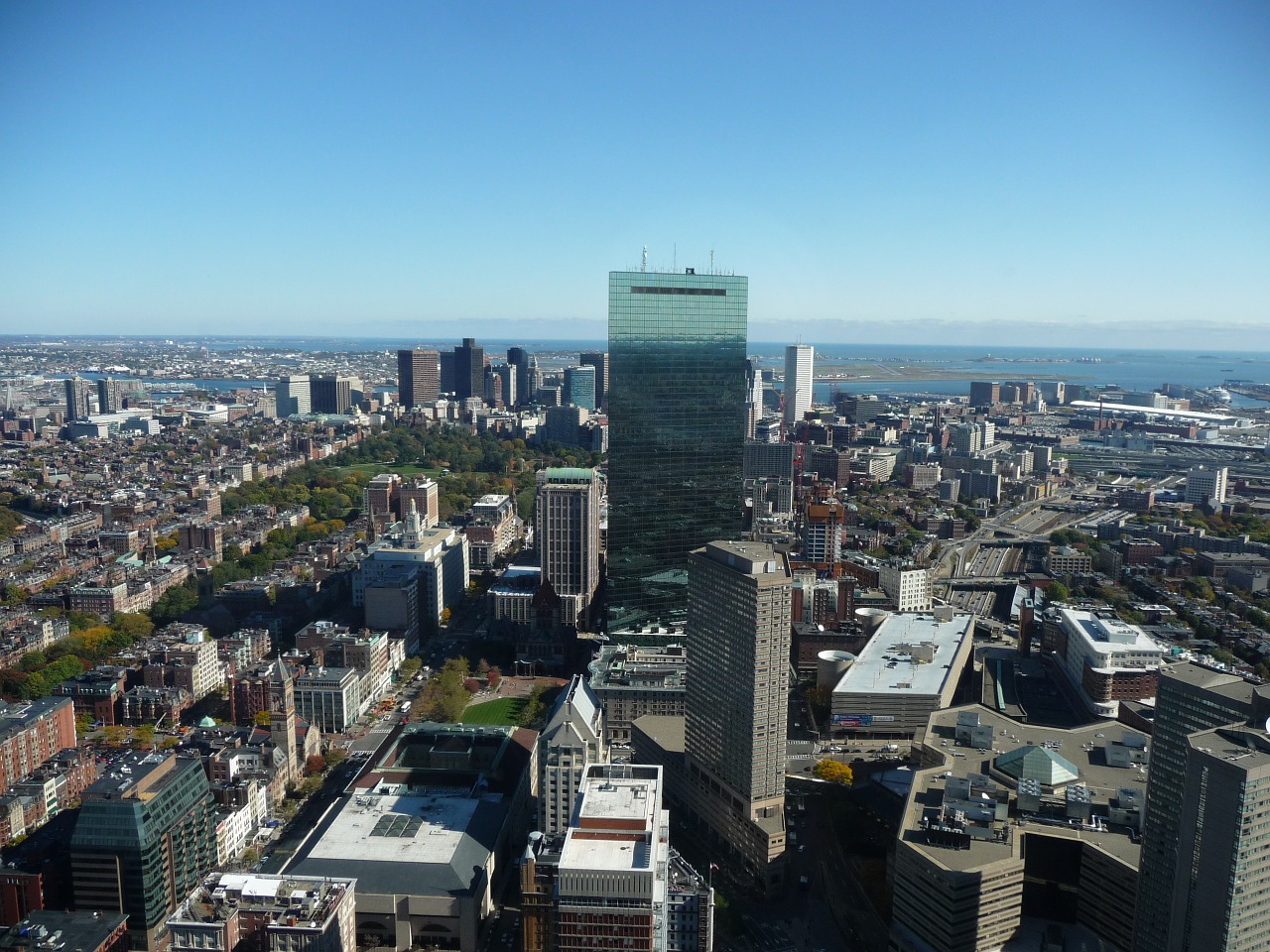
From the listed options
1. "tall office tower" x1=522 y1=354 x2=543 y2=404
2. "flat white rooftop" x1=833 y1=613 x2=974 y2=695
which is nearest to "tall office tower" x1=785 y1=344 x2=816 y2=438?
"tall office tower" x1=522 y1=354 x2=543 y2=404

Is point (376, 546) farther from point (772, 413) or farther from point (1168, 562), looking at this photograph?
point (772, 413)

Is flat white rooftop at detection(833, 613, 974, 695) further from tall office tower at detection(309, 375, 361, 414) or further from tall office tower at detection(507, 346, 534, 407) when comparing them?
tall office tower at detection(507, 346, 534, 407)

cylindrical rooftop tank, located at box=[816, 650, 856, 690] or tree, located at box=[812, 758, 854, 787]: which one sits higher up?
cylindrical rooftop tank, located at box=[816, 650, 856, 690]

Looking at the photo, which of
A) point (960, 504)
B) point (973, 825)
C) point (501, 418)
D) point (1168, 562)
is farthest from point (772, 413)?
point (973, 825)

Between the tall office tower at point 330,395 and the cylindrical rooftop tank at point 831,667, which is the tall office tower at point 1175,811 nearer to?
the cylindrical rooftop tank at point 831,667

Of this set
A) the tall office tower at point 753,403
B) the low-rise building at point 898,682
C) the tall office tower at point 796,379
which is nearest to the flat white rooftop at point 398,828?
the low-rise building at point 898,682

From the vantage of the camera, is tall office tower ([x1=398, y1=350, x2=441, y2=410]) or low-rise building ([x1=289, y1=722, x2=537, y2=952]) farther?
tall office tower ([x1=398, y1=350, x2=441, y2=410])
